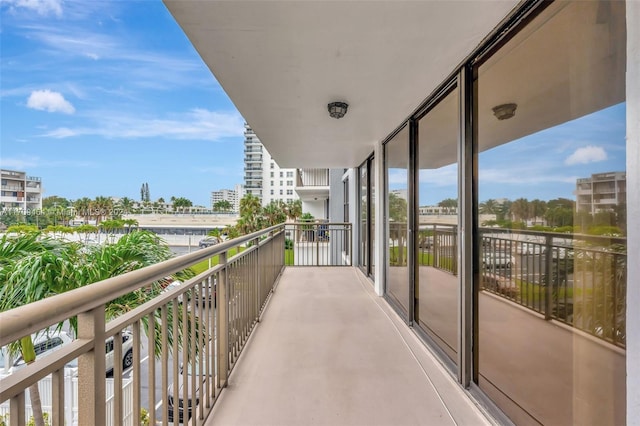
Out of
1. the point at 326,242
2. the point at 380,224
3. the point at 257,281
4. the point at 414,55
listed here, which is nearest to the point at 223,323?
the point at 257,281

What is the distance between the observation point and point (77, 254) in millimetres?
2742

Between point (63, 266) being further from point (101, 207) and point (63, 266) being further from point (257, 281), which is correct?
point (101, 207)

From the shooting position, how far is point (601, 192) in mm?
1131

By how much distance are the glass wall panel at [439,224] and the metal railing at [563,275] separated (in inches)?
17.0

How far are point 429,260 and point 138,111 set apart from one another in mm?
67688

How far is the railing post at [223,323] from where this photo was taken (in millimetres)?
1942

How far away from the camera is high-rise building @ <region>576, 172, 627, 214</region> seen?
107 centimetres

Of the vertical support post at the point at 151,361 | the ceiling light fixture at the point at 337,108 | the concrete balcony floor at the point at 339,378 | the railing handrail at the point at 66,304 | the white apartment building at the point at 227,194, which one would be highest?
the white apartment building at the point at 227,194

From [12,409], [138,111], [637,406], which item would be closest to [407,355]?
[637,406]

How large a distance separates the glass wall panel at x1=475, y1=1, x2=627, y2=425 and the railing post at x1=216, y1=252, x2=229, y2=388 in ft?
5.00

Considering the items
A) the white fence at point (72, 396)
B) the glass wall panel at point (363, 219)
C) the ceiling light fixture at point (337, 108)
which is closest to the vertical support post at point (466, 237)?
the ceiling light fixture at point (337, 108)

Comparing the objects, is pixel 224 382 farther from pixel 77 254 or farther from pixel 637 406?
pixel 637 406

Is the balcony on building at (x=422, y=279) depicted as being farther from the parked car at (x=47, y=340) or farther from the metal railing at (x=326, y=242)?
the metal railing at (x=326, y=242)

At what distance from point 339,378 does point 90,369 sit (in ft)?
5.64
